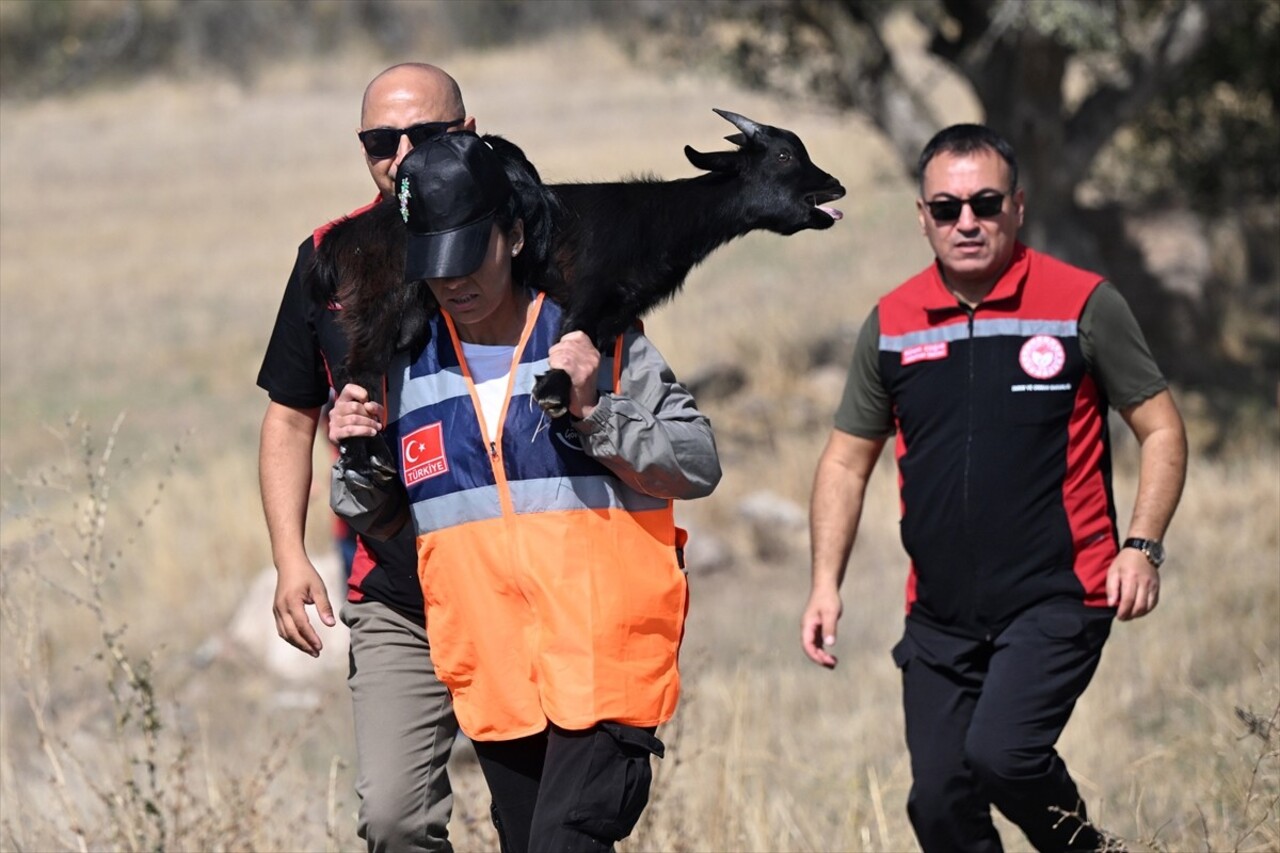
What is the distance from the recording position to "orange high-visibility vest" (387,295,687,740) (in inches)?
129

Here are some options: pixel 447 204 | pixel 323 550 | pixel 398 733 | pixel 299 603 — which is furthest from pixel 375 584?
pixel 323 550

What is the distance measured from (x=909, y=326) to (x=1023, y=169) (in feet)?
24.7

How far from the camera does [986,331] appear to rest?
4309 millimetres

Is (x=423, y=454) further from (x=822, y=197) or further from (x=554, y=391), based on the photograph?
(x=822, y=197)

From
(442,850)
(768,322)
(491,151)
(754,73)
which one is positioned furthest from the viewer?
(768,322)

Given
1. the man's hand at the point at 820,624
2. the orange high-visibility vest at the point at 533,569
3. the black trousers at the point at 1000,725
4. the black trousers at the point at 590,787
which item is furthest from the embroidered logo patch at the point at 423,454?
the black trousers at the point at 1000,725

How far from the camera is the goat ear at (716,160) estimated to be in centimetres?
387

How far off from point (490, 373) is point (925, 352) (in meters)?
1.43

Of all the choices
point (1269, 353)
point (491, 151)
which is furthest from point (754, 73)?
point (491, 151)

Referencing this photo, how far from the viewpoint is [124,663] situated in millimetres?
4414

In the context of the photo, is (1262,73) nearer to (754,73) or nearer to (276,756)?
(754,73)

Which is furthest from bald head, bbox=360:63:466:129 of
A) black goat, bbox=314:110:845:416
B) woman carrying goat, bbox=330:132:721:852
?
woman carrying goat, bbox=330:132:721:852

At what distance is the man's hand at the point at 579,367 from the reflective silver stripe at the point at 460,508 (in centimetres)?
28

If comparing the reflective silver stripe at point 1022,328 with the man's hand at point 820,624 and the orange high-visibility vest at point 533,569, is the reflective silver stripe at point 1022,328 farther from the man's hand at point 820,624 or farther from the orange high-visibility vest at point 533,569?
the orange high-visibility vest at point 533,569
